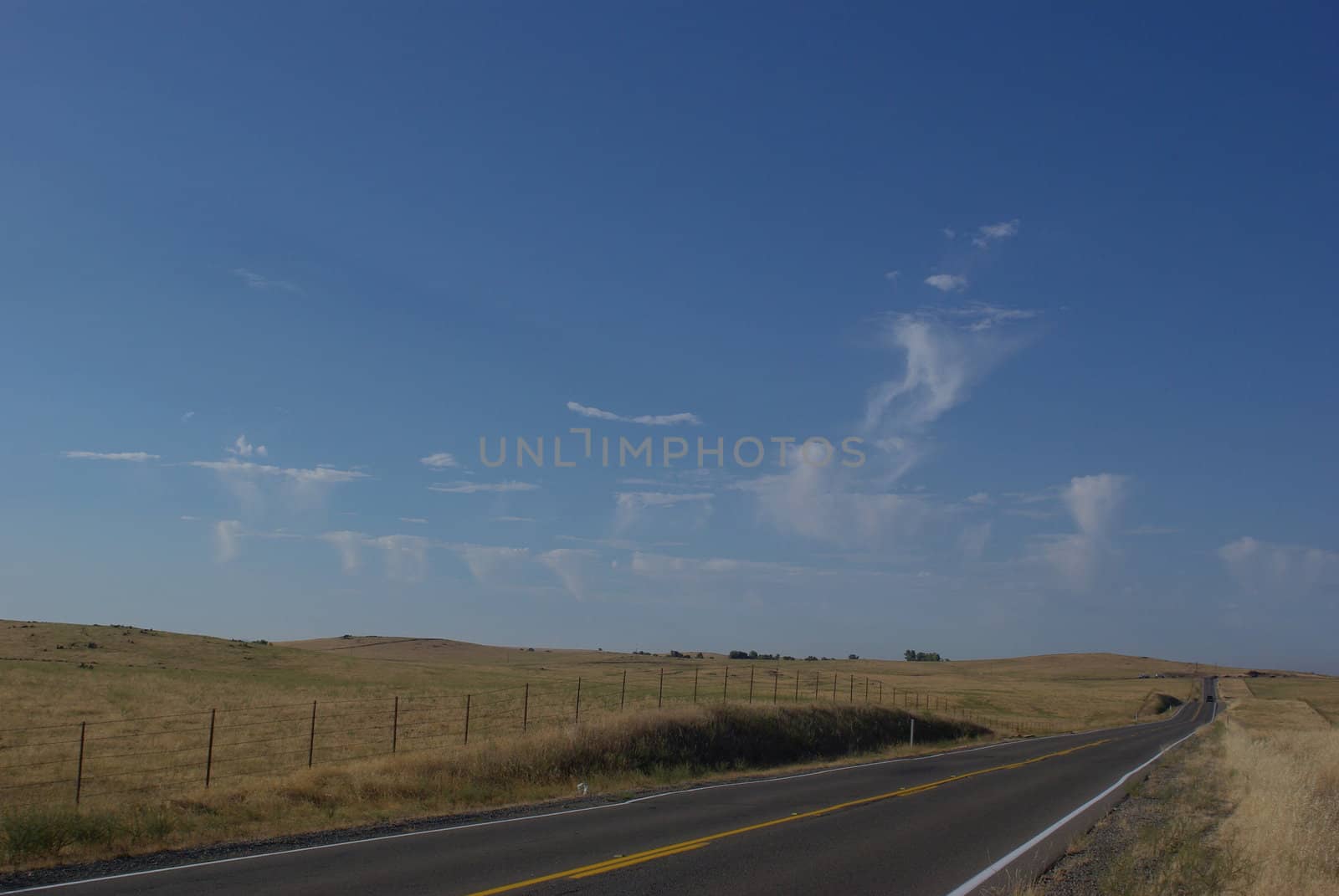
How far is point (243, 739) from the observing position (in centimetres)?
3362

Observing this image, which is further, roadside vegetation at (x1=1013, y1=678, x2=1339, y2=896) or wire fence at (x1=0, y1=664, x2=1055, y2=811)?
wire fence at (x1=0, y1=664, x2=1055, y2=811)

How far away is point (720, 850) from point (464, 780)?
8801 mm

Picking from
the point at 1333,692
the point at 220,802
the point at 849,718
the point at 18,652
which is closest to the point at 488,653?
the point at 18,652

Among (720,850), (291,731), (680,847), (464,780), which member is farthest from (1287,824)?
(291,731)

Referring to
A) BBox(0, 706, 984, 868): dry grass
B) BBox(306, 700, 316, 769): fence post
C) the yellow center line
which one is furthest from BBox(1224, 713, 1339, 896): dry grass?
BBox(306, 700, 316, 769): fence post

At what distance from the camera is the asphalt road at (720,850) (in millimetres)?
10594

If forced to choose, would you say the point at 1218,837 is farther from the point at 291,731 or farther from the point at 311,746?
the point at 291,731

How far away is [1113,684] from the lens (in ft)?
447

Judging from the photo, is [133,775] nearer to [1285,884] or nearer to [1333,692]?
[1285,884]

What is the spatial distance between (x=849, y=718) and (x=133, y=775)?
952 inches

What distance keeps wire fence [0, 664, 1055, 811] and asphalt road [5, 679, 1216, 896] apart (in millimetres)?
6862

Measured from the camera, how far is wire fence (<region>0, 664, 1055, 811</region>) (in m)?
23.1

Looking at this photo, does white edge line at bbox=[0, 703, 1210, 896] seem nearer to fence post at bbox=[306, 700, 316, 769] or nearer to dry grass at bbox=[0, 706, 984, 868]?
dry grass at bbox=[0, 706, 984, 868]

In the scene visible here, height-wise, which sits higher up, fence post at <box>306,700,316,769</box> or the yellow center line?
the yellow center line
